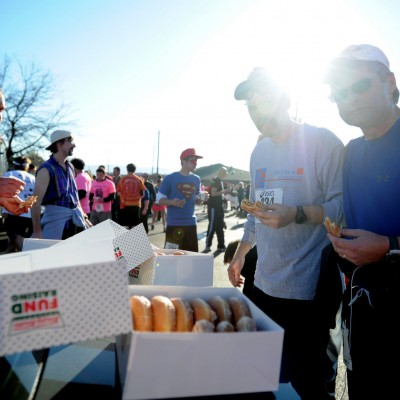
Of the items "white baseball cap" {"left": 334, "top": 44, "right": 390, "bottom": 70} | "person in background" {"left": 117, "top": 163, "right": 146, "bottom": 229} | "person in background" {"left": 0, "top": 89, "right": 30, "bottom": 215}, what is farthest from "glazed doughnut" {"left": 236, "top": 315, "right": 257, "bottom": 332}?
"person in background" {"left": 117, "top": 163, "right": 146, "bottom": 229}

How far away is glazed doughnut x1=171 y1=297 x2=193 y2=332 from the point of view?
0.97 m

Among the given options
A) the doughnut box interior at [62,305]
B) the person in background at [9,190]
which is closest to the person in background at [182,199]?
the person in background at [9,190]

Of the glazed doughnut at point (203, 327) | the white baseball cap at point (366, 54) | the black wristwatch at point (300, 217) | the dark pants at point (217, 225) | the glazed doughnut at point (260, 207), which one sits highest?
the white baseball cap at point (366, 54)

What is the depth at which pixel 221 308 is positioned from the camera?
106 centimetres

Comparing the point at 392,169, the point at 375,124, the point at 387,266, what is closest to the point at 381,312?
the point at 387,266

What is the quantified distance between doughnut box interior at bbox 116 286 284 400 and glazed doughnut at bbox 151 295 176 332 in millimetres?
101

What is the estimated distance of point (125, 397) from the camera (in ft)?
2.68

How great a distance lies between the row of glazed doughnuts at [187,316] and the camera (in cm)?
94

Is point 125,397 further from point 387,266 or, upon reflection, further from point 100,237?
point 387,266

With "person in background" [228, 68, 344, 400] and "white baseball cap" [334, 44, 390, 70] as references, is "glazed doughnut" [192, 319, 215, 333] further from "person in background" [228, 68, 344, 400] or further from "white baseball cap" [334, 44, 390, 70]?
"white baseball cap" [334, 44, 390, 70]

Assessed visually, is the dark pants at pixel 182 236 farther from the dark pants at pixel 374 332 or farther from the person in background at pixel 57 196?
the dark pants at pixel 374 332

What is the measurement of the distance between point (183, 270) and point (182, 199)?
288 centimetres

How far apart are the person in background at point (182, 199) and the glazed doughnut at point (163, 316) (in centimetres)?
383

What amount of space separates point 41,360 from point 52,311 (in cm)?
44
